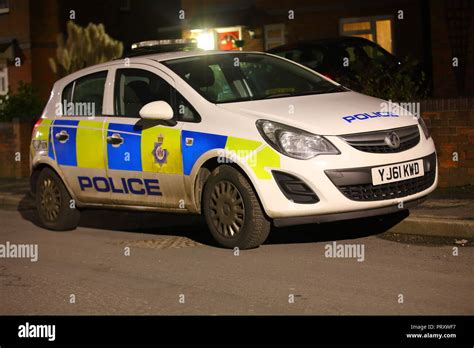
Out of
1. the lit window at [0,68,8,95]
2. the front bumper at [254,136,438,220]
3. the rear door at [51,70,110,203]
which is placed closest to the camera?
the front bumper at [254,136,438,220]

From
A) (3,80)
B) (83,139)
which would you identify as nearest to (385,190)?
(83,139)

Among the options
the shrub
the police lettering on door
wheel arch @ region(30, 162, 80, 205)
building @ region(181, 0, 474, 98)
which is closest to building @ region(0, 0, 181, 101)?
building @ region(181, 0, 474, 98)

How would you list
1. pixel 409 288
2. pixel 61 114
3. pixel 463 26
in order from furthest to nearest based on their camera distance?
pixel 463 26 → pixel 61 114 → pixel 409 288

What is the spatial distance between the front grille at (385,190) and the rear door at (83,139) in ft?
8.59

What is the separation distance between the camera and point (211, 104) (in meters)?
8.62

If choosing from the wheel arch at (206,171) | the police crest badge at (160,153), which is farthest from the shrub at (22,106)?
the wheel arch at (206,171)

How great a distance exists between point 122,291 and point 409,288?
1.96m

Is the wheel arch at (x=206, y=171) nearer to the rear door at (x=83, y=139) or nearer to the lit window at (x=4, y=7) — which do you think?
the rear door at (x=83, y=139)

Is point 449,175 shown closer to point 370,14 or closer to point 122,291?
point 122,291

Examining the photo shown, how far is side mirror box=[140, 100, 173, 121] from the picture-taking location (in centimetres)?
877

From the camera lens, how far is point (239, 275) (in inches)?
294

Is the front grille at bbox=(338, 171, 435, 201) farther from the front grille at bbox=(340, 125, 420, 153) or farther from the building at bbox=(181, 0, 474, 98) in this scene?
the building at bbox=(181, 0, 474, 98)

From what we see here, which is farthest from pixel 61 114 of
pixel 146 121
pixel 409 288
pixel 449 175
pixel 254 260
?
pixel 409 288

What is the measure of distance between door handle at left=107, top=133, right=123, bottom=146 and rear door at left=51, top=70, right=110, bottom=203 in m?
0.11
